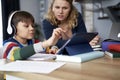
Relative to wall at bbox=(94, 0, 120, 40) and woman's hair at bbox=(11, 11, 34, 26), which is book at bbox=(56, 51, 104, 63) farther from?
wall at bbox=(94, 0, 120, 40)

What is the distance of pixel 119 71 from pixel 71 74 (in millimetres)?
168

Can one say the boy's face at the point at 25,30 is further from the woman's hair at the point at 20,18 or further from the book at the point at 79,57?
the book at the point at 79,57

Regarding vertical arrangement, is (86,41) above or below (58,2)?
below

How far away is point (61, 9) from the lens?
1814 millimetres

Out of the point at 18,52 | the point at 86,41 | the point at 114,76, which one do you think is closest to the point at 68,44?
the point at 86,41

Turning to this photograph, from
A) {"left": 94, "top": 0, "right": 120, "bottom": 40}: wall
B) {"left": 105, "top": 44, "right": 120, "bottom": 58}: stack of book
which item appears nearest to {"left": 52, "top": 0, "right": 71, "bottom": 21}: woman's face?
{"left": 105, "top": 44, "right": 120, "bottom": 58}: stack of book

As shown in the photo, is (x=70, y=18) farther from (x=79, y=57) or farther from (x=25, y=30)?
(x=79, y=57)

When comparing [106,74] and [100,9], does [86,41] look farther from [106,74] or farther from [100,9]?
[100,9]

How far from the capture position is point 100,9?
3053 mm

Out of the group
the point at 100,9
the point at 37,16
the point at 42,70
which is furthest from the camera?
Result: the point at 37,16

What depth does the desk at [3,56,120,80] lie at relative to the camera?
66cm

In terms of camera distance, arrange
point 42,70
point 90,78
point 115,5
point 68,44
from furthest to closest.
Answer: point 115,5 → point 68,44 → point 42,70 → point 90,78

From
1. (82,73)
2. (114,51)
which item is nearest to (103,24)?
(114,51)

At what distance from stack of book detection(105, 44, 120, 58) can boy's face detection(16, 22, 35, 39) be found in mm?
522
